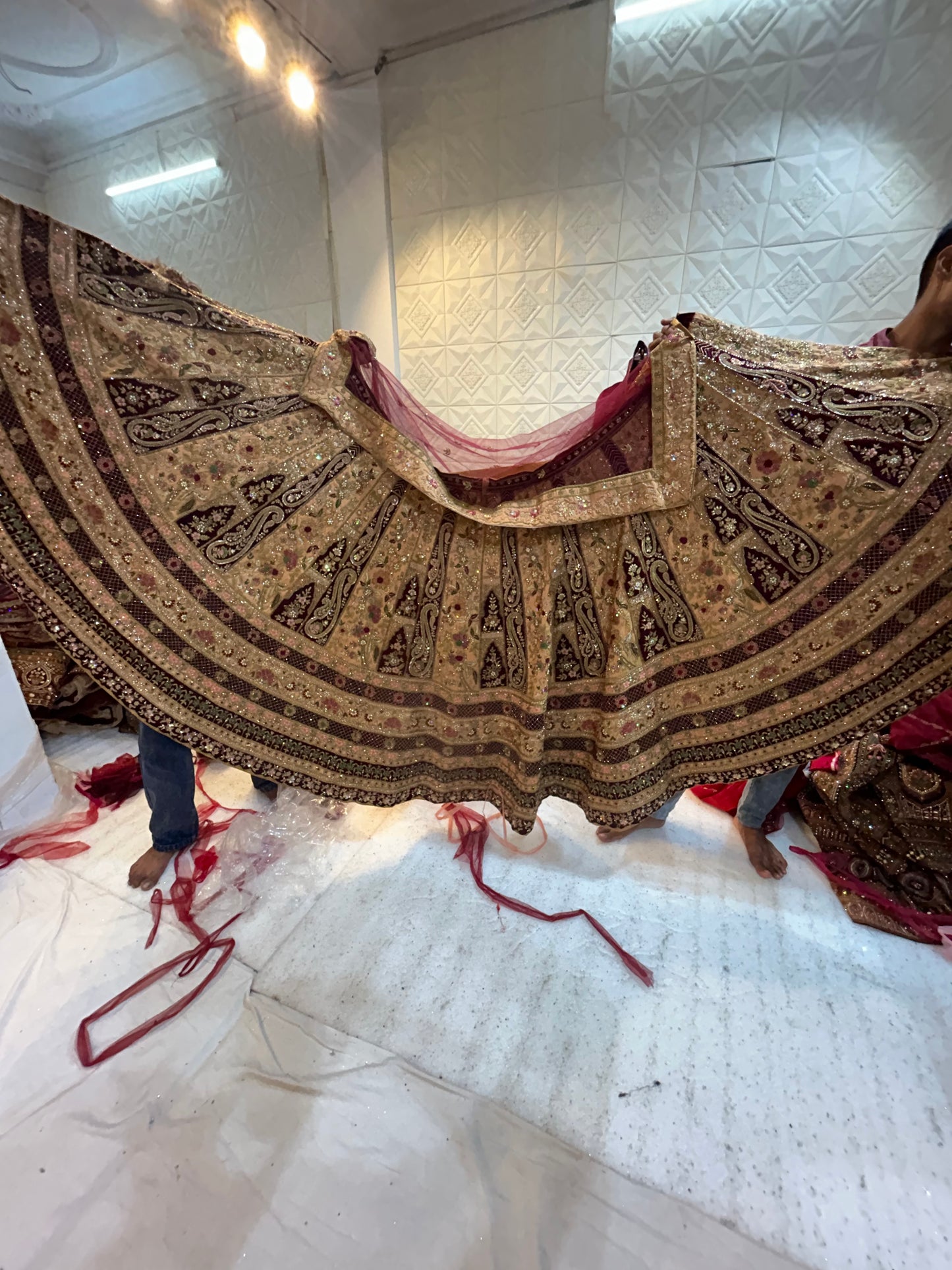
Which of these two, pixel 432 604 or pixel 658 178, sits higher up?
pixel 658 178

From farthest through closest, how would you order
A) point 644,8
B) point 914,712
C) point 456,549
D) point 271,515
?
point 644,8, point 914,712, point 456,549, point 271,515

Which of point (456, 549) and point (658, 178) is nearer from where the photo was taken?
Result: point (456, 549)

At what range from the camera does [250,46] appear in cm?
146

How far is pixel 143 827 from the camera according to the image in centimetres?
136

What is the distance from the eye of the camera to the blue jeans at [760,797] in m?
1.26

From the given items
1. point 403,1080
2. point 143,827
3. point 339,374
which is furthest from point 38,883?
point 339,374

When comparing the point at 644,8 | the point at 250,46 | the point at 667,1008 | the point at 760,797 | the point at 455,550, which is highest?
the point at 644,8

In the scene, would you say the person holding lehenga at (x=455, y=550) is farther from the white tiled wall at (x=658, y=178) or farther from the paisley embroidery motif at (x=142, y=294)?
the white tiled wall at (x=658, y=178)

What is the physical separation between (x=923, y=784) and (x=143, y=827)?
6.65 feet

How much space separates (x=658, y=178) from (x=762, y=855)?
2.22 m

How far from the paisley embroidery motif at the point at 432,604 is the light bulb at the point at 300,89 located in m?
1.84

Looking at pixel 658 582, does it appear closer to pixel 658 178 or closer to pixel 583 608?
pixel 583 608

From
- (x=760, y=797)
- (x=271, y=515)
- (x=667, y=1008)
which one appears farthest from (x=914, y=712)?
(x=271, y=515)

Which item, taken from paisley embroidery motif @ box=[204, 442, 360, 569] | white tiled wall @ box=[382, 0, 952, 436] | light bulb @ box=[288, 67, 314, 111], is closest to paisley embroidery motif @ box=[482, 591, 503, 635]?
paisley embroidery motif @ box=[204, 442, 360, 569]
